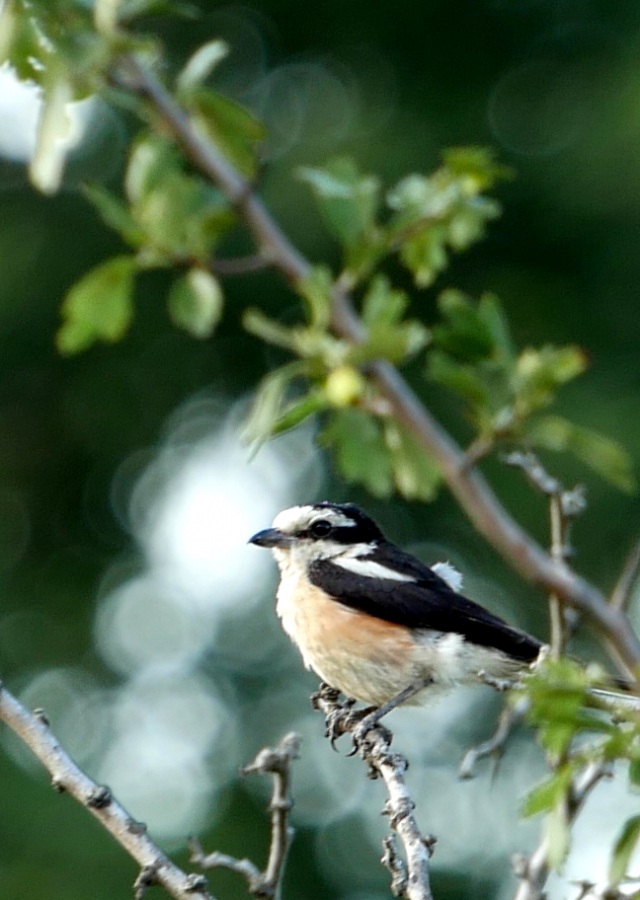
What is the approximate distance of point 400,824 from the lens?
301 cm

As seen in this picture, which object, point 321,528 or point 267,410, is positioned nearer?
point 267,410

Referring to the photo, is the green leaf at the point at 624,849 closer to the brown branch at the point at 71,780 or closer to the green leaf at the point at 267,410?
the brown branch at the point at 71,780

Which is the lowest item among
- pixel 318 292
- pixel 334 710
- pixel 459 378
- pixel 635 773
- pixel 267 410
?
pixel 635 773

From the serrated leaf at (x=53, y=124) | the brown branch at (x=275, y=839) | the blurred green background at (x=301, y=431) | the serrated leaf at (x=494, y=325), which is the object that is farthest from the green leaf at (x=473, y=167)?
the blurred green background at (x=301, y=431)

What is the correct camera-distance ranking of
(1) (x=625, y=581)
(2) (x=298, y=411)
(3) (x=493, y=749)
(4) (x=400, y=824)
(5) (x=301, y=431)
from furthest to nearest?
(5) (x=301, y=431)
(2) (x=298, y=411)
(3) (x=493, y=749)
(1) (x=625, y=581)
(4) (x=400, y=824)

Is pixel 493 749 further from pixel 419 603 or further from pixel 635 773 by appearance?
pixel 419 603

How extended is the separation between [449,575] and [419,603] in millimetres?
294

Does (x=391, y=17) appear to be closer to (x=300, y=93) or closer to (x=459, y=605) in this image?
(x=300, y=93)

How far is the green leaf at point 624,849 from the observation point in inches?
104

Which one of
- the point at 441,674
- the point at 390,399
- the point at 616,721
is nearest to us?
the point at 616,721

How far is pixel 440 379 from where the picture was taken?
412 centimetres

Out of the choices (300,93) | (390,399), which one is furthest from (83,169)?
(390,399)

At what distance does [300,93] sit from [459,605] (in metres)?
9.99

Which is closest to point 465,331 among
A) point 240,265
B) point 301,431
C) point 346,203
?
point 346,203
